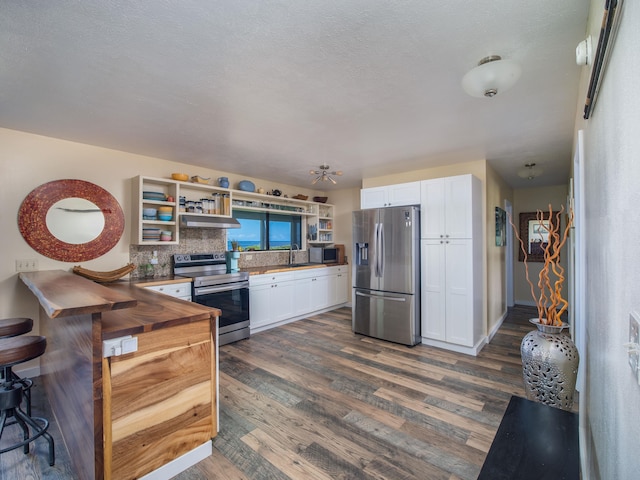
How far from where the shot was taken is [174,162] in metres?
4.13

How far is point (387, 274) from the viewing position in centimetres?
406

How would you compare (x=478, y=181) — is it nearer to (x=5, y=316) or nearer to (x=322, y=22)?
(x=322, y=22)

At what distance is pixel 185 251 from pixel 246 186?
4.54 feet

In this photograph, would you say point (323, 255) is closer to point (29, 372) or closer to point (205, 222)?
point (205, 222)

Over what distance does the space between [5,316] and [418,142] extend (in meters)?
4.62

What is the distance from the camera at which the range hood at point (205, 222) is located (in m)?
3.86

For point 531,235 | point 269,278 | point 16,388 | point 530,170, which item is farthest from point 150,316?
point 531,235

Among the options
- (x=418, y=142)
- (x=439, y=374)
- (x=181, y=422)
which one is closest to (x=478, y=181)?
(x=418, y=142)

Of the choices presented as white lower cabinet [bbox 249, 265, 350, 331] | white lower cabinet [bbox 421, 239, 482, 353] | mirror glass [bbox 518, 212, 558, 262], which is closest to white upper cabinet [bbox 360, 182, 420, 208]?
white lower cabinet [bbox 421, 239, 482, 353]

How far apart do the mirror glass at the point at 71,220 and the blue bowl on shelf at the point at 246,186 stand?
1.69 metres

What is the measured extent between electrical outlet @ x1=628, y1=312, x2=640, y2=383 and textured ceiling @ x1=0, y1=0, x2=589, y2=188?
59.5 inches

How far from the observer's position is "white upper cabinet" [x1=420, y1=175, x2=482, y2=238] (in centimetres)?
360

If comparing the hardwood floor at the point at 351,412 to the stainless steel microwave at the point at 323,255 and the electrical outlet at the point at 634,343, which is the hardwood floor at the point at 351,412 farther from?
the stainless steel microwave at the point at 323,255

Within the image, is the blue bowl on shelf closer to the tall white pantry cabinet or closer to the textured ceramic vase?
the tall white pantry cabinet
